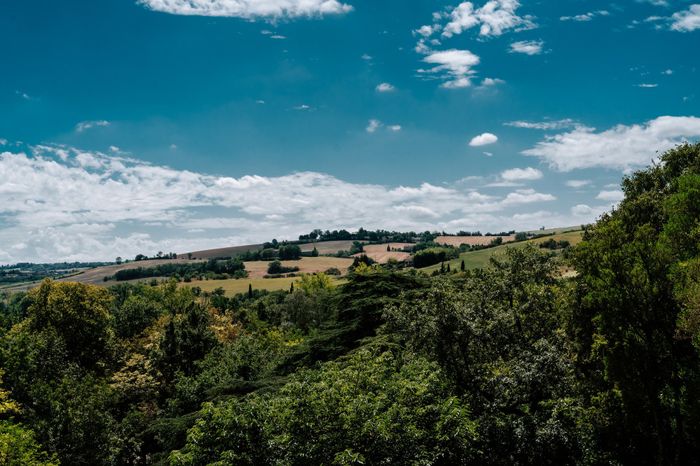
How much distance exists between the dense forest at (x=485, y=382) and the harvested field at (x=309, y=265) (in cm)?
12245

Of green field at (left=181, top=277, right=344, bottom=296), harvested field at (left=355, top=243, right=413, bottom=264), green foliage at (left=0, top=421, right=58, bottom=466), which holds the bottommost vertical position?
green field at (left=181, top=277, right=344, bottom=296)

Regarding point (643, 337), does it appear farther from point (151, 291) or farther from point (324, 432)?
point (151, 291)

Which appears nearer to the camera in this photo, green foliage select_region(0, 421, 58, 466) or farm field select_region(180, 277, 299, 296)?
green foliage select_region(0, 421, 58, 466)

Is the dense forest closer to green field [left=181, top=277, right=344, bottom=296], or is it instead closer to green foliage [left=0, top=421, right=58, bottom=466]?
green foliage [left=0, top=421, right=58, bottom=466]

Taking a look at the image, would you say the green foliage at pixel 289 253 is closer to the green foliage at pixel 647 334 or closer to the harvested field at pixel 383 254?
the harvested field at pixel 383 254

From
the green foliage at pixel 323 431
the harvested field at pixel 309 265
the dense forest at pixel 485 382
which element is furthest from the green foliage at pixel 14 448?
the harvested field at pixel 309 265

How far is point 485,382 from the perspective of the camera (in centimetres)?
2158

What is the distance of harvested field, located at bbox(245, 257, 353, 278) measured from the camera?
160625 millimetres

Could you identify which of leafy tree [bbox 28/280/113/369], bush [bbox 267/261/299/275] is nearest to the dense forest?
leafy tree [bbox 28/280/113/369]

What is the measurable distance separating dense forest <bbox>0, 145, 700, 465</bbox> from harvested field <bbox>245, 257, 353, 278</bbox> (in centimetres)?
12245

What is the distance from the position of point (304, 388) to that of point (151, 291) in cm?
8470

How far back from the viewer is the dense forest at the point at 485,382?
15.9 m

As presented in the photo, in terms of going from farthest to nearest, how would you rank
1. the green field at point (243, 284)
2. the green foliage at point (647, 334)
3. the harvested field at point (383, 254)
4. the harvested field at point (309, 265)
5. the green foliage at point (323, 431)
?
the harvested field at point (383, 254), the harvested field at point (309, 265), the green field at point (243, 284), the green foliage at point (647, 334), the green foliage at point (323, 431)

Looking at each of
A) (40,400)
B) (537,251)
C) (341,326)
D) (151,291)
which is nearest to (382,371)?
(341,326)
